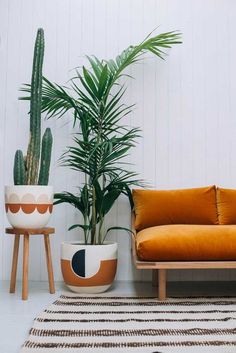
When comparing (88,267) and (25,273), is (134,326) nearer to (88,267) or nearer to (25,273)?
(88,267)

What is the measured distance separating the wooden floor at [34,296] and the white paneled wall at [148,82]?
349 mm

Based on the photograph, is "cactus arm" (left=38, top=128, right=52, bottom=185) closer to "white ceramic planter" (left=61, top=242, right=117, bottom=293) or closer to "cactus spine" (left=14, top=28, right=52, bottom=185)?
"cactus spine" (left=14, top=28, right=52, bottom=185)

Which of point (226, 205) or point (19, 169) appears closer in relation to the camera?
point (19, 169)

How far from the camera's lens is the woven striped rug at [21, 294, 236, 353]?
1550mm

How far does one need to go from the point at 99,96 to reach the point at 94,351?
1779 millimetres

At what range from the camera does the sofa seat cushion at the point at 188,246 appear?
2.28 metres

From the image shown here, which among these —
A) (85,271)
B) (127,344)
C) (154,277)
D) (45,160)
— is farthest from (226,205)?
(127,344)

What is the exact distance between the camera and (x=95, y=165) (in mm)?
2709

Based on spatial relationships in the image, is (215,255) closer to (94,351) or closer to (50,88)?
(94,351)

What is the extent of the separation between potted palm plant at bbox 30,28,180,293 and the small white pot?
8.7 inches

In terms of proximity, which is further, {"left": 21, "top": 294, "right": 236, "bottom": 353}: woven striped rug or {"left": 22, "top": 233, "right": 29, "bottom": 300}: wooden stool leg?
{"left": 22, "top": 233, "right": 29, "bottom": 300}: wooden stool leg

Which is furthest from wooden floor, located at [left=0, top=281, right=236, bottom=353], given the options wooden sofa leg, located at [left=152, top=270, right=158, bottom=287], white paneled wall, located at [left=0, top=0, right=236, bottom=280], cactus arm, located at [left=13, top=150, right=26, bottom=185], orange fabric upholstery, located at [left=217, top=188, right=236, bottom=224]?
cactus arm, located at [left=13, top=150, right=26, bottom=185]

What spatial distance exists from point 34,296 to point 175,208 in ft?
3.56

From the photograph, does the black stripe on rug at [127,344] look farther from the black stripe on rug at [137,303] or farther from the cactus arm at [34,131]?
the cactus arm at [34,131]
